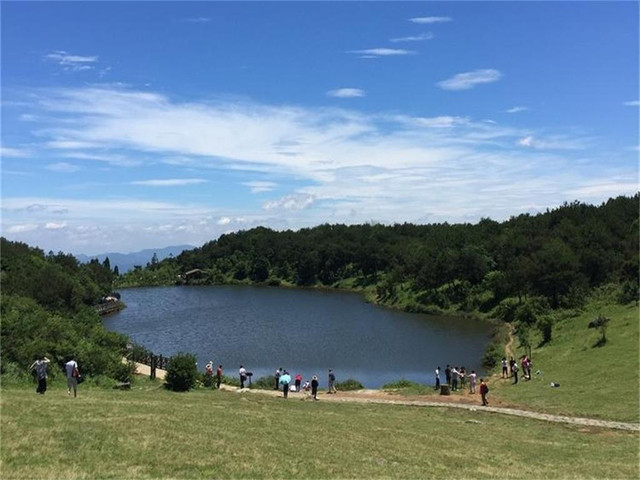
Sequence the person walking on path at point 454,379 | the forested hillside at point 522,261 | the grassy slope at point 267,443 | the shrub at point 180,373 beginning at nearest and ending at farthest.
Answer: the grassy slope at point 267,443, the shrub at point 180,373, the person walking on path at point 454,379, the forested hillside at point 522,261

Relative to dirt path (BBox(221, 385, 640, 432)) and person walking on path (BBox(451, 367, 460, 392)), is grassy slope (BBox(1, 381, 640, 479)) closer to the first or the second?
dirt path (BBox(221, 385, 640, 432))

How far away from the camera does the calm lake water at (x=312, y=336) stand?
→ 57062 millimetres

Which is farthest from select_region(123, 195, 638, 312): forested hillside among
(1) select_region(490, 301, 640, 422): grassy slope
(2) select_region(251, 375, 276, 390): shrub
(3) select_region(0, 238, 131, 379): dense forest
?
(3) select_region(0, 238, 131, 379): dense forest

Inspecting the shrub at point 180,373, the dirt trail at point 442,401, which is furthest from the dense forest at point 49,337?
the shrub at point 180,373

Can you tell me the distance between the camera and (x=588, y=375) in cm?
3844

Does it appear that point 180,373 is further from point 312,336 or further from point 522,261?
point 522,261

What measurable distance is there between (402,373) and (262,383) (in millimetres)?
15442

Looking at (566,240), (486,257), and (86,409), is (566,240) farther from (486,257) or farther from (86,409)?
(86,409)

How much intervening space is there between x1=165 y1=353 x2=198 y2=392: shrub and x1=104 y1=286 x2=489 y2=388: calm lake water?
17.0m

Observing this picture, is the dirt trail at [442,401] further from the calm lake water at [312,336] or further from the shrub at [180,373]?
the calm lake water at [312,336]

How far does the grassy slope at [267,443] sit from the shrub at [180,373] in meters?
5.32

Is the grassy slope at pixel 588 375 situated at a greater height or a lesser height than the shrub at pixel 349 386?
greater

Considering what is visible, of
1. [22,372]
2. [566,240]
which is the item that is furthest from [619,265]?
[22,372]

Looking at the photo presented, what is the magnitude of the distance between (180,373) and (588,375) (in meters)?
27.8
